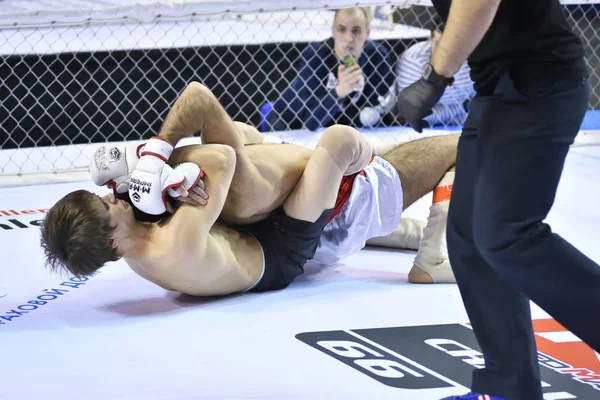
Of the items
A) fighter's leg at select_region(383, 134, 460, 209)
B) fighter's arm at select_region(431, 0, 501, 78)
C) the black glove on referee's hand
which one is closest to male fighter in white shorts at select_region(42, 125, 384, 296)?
fighter's leg at select_region(383, 134, 460, 209)

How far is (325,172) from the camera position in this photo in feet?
7.27

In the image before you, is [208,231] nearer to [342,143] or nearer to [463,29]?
[342,143]

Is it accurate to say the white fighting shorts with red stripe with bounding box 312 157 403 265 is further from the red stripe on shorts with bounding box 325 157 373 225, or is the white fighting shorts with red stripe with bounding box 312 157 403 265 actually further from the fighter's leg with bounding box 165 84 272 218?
the fighter's leg with bounding box 165 84 272 218

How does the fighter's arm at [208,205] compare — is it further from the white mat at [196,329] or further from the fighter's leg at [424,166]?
the fighter's leg at [424,166]

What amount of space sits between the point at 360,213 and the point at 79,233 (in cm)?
85

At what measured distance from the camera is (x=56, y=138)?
4117mm

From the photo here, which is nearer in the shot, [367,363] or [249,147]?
[367,363]

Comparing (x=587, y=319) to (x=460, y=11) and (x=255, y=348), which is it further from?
(x=255, y=348)

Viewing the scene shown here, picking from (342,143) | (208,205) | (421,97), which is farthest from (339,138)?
(421,97)

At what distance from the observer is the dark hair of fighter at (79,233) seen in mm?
1951

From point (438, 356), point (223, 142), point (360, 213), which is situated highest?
point (223, 142)

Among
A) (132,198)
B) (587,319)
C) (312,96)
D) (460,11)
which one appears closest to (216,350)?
(132,198)

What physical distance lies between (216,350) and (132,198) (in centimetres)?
42

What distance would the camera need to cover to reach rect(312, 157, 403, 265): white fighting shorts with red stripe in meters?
2.43
